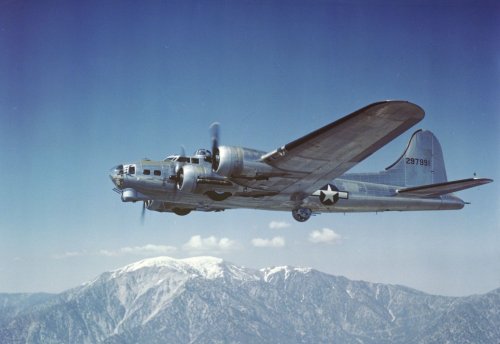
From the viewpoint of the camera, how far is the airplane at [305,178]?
16844 millimetres

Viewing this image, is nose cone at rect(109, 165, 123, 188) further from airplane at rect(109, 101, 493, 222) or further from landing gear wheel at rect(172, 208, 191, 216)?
landing gear wheel at rect(172, 208, 191, 216)

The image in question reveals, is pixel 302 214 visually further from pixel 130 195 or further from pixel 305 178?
pixel 130 195

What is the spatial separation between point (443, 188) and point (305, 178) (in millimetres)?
8038

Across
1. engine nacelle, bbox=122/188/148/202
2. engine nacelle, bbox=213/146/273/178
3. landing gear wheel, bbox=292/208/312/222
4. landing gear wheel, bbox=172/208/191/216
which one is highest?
engine nacelle, bbox=213/146/273/178

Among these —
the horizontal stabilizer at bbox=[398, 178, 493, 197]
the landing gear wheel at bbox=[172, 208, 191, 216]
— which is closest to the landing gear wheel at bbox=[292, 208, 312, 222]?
the horizontal stabilizer at bbox=[398, 178, 493, 197]

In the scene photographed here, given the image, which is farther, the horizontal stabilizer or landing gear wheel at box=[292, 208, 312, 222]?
landing gear wheel at box=[292, 208, 312, 222]

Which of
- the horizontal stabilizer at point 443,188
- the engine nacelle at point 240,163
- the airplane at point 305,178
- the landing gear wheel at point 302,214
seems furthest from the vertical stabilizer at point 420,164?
the engine nacelle at point 240,163

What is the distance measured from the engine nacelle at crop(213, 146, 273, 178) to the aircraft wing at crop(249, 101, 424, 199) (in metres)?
0.36

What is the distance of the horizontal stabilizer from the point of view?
21.5 meters

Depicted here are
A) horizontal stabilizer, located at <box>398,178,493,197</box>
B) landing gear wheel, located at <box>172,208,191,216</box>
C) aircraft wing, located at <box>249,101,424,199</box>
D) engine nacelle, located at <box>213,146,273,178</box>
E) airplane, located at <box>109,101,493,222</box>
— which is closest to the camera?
aircraft wing, located at <box>249,101,424,199</box>

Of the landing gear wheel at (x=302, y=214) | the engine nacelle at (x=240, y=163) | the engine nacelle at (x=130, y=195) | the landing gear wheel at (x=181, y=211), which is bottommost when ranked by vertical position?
the landing gear wheel at (x=302, y=214)

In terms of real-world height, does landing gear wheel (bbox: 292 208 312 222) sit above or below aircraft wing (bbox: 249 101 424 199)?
below

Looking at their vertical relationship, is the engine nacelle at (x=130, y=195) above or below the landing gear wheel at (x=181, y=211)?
above

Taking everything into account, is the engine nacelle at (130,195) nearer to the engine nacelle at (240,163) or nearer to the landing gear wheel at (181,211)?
the landing gear wheel at (181,211)
